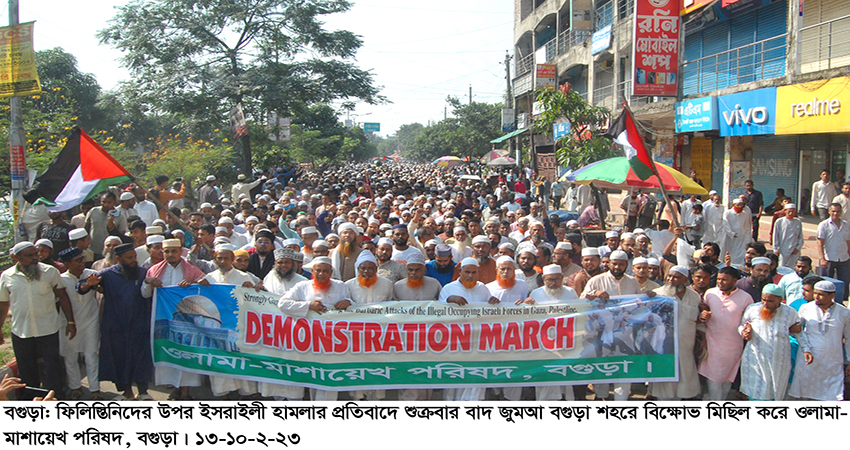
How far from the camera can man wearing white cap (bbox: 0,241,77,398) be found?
207 inches

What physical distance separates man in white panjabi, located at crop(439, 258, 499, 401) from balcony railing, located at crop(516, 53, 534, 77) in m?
33.6

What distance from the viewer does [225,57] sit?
24109mm

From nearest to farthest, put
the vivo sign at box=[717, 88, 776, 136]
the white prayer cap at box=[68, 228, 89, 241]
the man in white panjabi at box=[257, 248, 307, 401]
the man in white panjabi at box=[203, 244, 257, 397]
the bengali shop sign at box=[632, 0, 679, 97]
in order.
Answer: the man in white panjabi at box=[203, 244, 257, 397], the man in white panjabi at box=[257, 248, 307, 401], the white prayer cap at box=[68, 228, 89, 241], the vivo sign at box=[717, 88, 776, 136], the bengali shop sign at box=[632, 0, 679, 97]

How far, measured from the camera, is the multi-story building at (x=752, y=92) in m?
13.2

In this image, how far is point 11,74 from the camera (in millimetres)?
10164

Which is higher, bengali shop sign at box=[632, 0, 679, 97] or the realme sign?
bengali shop sign at box=[632, 0, 679, 97]

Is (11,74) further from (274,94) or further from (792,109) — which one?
(792,109)

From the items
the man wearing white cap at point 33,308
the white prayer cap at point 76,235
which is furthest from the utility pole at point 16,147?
the man wearing white cap at point 33,308

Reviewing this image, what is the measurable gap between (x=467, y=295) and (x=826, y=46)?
1319 centimetres

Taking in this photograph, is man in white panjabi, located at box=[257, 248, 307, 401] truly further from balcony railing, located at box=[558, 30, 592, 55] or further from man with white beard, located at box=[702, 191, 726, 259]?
balcony railing, located at box=[558, 30, 592, 55]

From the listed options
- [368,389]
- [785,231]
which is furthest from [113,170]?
[785,231]

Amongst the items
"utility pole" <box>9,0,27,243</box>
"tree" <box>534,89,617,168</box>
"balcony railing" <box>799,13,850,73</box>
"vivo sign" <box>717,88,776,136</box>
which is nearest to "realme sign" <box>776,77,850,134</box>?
"vivo sign" <box>717,88,776,136</box>

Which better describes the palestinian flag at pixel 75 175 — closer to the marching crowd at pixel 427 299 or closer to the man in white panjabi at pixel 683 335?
the marching crowd at pixel 427 299

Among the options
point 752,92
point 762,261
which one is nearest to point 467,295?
point 762,261
